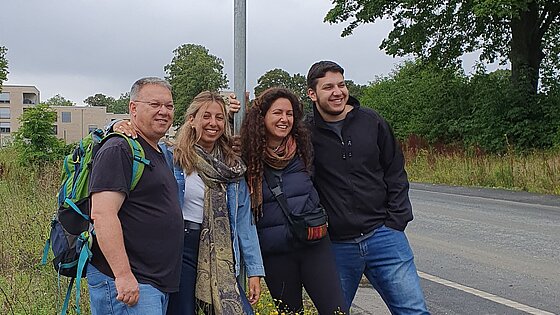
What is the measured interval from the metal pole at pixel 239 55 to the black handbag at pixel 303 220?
1.20 feet

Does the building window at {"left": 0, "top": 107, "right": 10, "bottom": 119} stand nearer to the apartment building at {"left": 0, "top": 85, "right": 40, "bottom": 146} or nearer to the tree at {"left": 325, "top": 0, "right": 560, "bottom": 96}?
the apartment building at {"left": 0, "top": 85, "right": 40, "bottom": 146}

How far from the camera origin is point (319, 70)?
3.92 m

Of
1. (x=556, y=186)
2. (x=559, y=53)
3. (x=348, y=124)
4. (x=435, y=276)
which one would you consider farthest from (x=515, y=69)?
(x=348, y=124)

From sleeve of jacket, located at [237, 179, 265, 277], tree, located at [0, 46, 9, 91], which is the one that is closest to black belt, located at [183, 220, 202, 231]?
sleeve of jacket, located at [237, 179, 265, 277]

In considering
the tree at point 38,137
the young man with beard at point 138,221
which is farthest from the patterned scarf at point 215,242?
the tree at point 38,137

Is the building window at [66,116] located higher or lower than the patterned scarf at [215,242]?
higher

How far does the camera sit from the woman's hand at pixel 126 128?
3209 millimetres

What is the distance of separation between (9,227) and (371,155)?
16.7ft

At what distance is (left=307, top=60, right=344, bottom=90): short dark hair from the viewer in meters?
3.90

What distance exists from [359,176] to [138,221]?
4.38 feet

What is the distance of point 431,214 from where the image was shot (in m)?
12.7

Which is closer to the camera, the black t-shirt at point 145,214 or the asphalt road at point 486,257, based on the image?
the black t-shirt at point 145,214

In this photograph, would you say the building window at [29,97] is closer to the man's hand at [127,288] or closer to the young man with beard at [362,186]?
the young man with beard at [362,186]

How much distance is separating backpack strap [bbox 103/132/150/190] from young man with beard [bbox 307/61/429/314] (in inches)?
45.7
